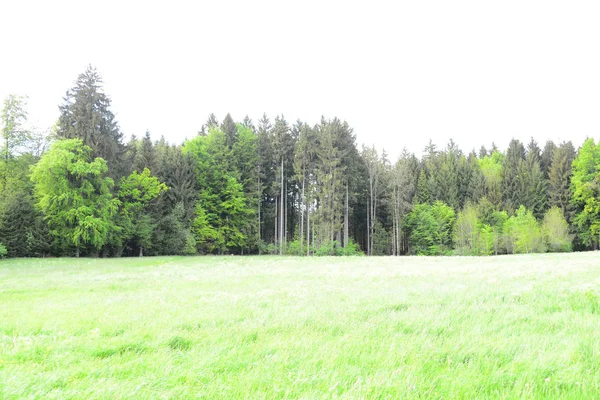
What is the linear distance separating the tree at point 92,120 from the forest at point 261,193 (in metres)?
0.12

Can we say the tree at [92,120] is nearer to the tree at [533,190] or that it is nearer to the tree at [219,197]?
the tree at [219,197]

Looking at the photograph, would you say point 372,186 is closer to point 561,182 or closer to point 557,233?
point 557,233

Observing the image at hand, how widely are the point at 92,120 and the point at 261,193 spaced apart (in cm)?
2436

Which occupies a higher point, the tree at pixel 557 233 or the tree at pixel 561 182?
the tree at pixel 561 182

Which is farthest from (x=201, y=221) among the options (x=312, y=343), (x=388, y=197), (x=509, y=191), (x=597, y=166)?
(x=597, y=166)

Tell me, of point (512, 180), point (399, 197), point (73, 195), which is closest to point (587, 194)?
point (512, 180)

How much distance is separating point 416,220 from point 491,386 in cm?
6058

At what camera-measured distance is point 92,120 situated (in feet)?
128

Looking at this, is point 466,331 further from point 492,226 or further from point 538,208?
point 538,208

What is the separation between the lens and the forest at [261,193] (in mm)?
35312

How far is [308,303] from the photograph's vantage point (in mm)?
8047

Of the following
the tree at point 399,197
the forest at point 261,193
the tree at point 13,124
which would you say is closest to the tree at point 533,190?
the forest at point 261,193

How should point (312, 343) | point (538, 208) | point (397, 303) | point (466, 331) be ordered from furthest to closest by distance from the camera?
point (538, 208) → point (397, 303) → point (466, 331) → point (312, 343)

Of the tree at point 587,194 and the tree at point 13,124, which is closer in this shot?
the tree at point 13,124
